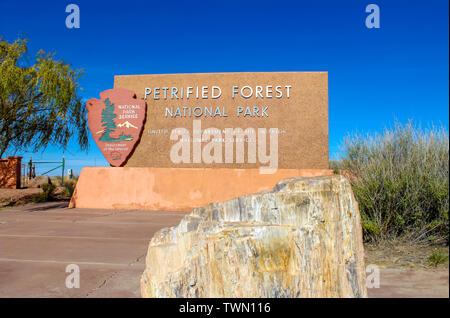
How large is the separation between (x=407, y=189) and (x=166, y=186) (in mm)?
7927

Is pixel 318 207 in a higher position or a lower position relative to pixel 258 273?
higher

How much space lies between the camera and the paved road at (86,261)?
325cm

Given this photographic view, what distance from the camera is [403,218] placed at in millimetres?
5023

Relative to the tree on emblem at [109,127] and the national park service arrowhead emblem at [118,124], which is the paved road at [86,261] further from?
the tree on emblem at [109,127]

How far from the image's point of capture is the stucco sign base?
11.0 m

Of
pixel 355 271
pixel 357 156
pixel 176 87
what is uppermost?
pixel 176 87

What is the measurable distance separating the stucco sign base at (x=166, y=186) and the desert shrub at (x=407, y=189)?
198 inches

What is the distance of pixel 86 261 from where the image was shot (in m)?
4.47

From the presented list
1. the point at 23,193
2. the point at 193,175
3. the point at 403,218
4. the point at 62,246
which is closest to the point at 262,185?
the point at 193,175

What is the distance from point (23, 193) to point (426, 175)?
15.1m

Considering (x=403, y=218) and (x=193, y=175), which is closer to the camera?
(x=403, y=218)

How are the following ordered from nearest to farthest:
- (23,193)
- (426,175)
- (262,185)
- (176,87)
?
(426,175) → (262,185) → (176,87) → (23,193)

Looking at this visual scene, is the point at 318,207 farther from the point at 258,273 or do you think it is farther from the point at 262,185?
the point at 262,185

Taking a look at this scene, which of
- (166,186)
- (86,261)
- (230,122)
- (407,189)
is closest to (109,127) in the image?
(166,186)
